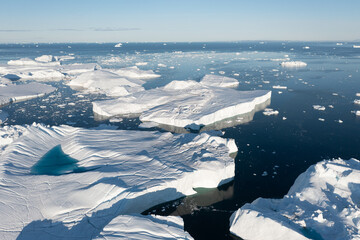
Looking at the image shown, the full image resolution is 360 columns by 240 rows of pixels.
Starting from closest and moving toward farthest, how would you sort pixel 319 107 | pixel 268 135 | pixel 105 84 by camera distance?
pixel 268 135 < pixel 319 107 < pixel 105 84

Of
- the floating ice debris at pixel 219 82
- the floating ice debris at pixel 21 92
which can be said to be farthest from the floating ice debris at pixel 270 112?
the floating ice debris at pixel 21 92

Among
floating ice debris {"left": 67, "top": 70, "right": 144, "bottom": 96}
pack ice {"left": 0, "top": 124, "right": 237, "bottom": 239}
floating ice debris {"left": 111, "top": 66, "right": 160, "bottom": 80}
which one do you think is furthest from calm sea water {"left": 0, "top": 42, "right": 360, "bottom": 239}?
floating ice debris {"left": 111, "top": 66, "right": 160, "bottom": 80}

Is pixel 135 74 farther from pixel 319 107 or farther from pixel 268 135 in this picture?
pixel 268 135

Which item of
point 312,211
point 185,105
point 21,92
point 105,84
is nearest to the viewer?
point 312,211

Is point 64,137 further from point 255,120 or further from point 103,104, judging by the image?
point 255,120

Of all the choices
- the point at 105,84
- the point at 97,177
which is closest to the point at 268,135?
the point at 97,177

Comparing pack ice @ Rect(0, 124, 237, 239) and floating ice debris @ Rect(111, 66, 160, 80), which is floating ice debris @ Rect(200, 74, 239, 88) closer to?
floating ice debris @ Rect(111, 66, 160, 80)

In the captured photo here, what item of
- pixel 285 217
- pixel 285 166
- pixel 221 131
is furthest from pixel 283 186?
pixel 221 131
